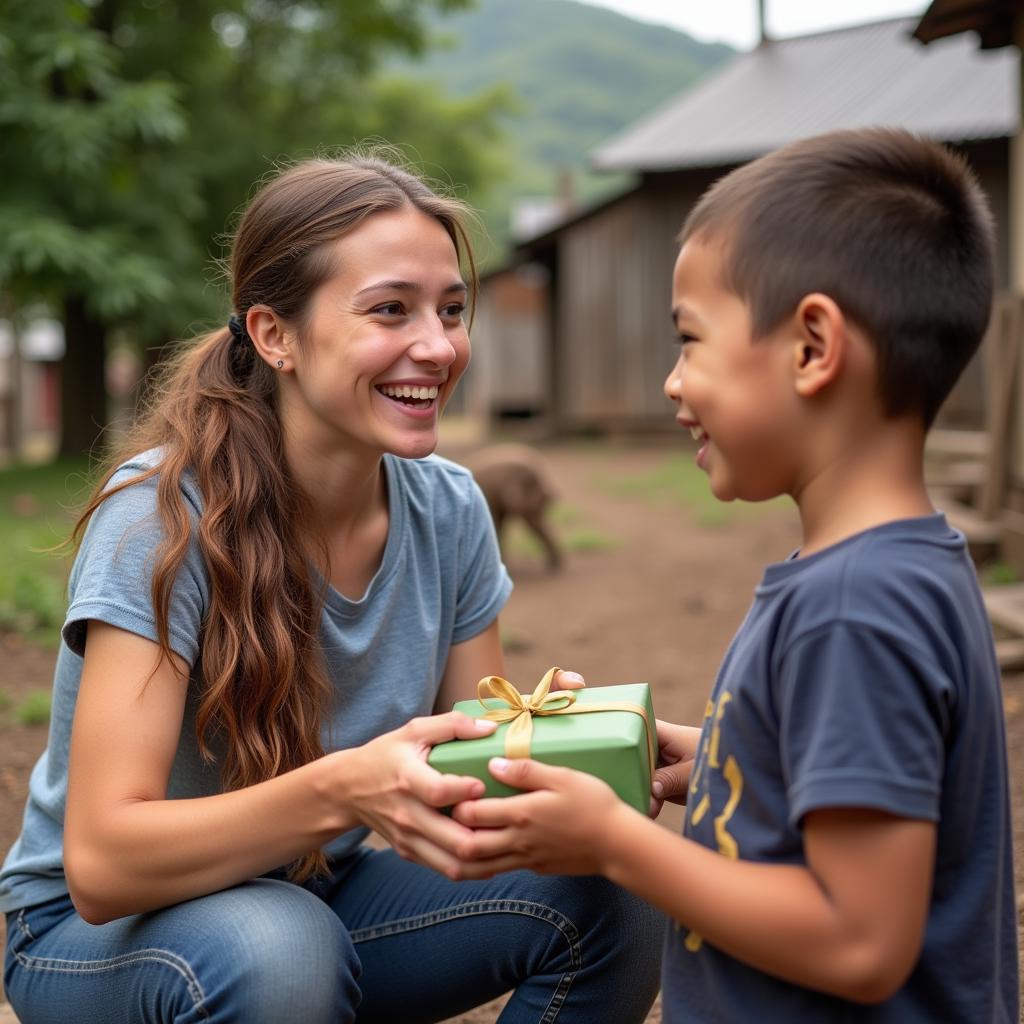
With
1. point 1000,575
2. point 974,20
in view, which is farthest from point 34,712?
point 974,20

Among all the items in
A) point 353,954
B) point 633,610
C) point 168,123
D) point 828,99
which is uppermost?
point 828,99

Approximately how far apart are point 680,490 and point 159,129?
566 centimetres

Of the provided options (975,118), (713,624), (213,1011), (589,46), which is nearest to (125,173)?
(713,624)

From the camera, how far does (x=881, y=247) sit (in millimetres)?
1347

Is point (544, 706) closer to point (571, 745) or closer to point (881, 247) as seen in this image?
point (571, 745)

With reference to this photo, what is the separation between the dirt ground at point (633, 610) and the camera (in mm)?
4684

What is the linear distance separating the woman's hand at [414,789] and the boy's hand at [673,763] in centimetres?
33

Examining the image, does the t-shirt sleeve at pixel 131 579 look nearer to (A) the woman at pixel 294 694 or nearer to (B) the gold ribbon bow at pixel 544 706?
(A) the woman at pixel 294 694

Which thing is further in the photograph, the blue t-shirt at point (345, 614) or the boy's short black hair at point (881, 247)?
the blue t-shirt at point (345, 614)

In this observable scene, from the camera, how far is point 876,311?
1.34 meters

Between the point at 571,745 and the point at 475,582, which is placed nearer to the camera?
the point at 571,745

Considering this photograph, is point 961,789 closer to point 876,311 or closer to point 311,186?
point 876,311

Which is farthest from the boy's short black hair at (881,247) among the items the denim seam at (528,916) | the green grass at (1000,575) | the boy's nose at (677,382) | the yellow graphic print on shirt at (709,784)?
the green grass at (1000,575)

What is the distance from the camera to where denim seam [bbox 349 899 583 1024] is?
203 centimetres
